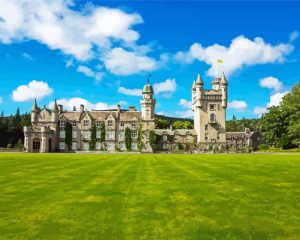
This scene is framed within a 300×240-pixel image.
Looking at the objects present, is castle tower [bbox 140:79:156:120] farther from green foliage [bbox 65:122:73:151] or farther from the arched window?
green foliage [bbox 65:122:73:151]

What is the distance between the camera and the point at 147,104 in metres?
81.8

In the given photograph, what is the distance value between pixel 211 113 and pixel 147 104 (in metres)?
16.5

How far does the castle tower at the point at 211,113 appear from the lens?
285 feet

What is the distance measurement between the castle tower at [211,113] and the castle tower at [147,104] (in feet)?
39.9

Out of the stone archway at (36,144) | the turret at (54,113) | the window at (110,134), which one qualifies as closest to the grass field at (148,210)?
the stone archway at (36,144)

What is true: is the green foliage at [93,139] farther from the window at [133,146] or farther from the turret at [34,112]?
the turret at [34,112]

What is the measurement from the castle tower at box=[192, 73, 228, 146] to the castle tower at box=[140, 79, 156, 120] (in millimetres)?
12174

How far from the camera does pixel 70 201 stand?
10977 millimetres

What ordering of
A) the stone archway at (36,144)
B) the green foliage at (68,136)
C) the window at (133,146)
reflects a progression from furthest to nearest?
1. the green foliage at (68,136)
2. the window at (133,146)
3. the stone archway at (36,144)

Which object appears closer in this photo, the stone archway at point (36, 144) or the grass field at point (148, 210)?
the grass field at point (148, 210)

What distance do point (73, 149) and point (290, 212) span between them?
75.1 m

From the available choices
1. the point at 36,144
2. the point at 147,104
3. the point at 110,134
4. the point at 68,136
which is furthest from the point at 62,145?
the point at 147,104

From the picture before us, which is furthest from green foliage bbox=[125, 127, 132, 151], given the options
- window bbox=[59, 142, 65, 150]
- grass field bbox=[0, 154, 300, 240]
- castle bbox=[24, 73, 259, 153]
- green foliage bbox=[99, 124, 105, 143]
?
grass field bbox=[0, 154, 300, 240]

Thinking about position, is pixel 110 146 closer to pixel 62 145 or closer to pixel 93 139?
A: pixel 93 139
